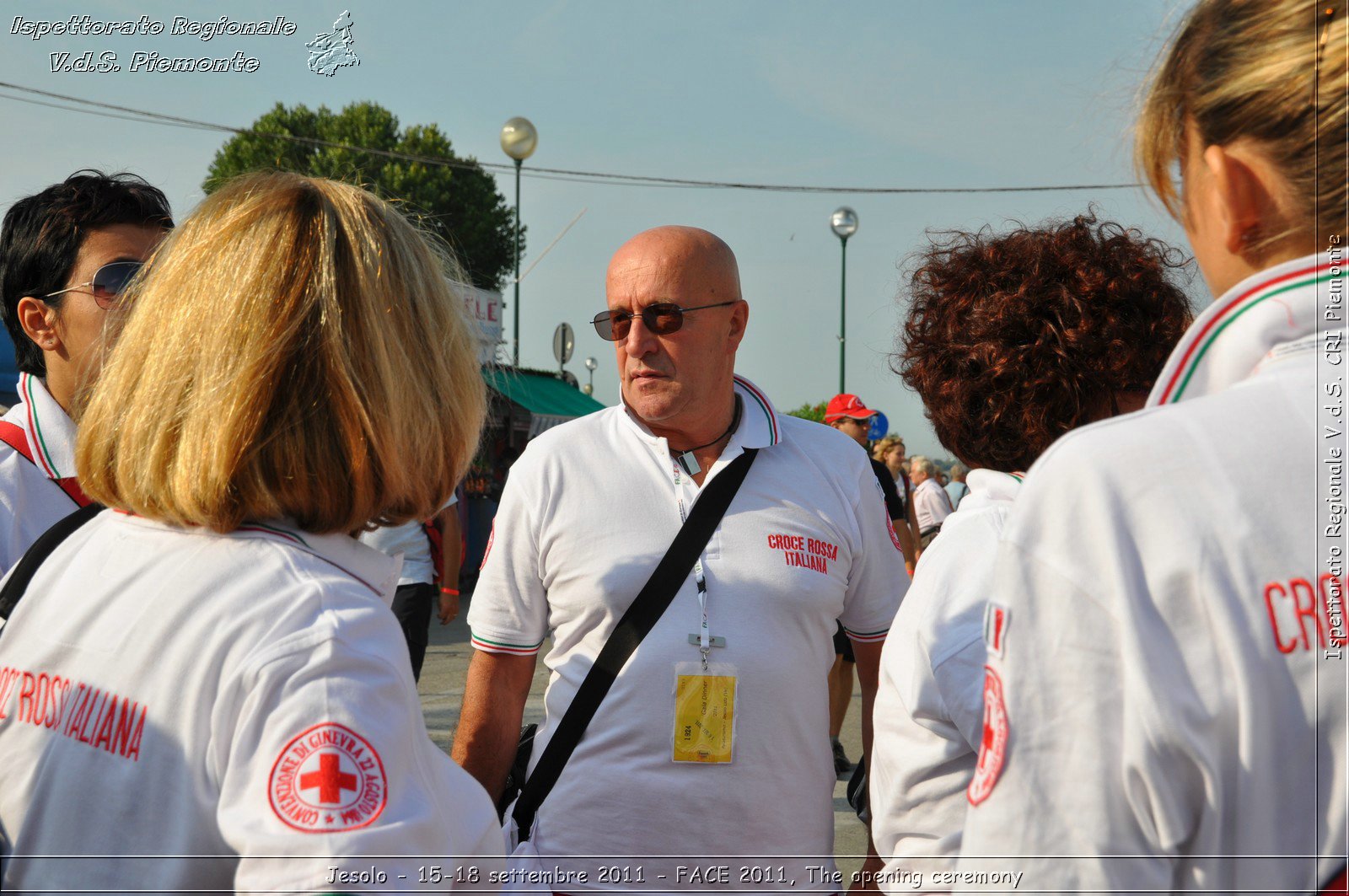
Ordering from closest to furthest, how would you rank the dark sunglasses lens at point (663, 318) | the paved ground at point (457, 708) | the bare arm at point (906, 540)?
the dark sunglasses lens at point (663, 318) → the paved ground at point (457, 708) → the bare arm at point (906, 540)

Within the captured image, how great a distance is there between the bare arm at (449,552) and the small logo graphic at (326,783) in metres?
5.34

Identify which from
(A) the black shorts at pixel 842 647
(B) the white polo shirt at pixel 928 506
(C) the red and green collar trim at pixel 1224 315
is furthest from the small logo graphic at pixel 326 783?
(B) the white polo shirt at pixel 928 506

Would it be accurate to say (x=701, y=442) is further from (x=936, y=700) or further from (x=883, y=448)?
(x=883, y=448)

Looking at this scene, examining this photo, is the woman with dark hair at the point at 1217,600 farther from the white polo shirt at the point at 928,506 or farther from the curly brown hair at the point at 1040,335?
the white polo shirt at the point at 928,506

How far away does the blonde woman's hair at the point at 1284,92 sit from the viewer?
0.98m

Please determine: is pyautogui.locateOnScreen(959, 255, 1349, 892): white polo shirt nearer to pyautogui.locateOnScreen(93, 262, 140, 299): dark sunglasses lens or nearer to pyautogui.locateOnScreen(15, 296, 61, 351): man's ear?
pyautogui.locateOnScreen(93, 262, 140, 299): dark sunglasses lens

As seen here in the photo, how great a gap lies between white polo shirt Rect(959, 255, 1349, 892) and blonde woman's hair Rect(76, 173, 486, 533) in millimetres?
785

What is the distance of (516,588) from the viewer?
8.83ft

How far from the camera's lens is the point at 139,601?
47.1 inches

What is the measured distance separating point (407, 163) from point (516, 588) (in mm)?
30084

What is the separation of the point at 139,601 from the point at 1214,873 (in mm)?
1141

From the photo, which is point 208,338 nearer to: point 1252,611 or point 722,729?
point 1252,611

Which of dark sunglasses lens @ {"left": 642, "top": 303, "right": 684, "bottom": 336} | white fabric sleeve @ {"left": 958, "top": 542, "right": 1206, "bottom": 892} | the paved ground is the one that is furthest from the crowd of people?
the paved ground

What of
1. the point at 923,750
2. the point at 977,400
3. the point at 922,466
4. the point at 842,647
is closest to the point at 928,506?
the point at 922,466
